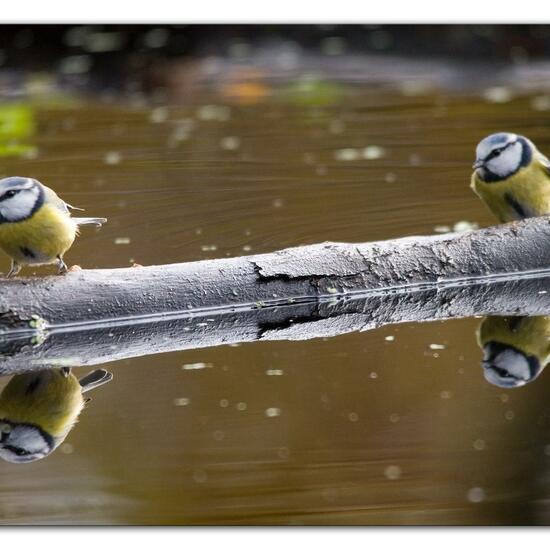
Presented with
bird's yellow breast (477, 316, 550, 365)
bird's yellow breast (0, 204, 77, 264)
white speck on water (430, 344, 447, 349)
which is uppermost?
bird's yellow breast (0, 204, 77, 264)

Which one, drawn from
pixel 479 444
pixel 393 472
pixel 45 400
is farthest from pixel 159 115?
pixel 393 472

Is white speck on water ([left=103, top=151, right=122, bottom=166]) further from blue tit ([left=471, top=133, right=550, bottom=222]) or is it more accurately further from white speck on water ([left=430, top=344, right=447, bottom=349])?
white speck on water ([left=430, top=344, right=447, bottom=349])

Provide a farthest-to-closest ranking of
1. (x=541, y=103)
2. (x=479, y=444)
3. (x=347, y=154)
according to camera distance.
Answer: (x=541, y=103) < (x=347, y=154) < (x=479, y=444)

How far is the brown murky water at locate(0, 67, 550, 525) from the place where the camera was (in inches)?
93.0

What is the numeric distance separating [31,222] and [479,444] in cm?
150

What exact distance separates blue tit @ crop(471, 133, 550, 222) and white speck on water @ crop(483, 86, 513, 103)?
272 cm

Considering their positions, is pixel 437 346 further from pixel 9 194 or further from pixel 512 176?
pixel 9 194

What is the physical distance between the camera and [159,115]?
6.68 meters

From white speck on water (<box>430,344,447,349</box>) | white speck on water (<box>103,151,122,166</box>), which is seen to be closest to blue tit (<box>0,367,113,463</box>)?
white speck on water (<box>430,344,447,349</box>)

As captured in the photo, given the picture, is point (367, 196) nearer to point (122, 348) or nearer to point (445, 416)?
point (122, 348)

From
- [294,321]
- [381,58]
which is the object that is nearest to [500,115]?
[381,58]

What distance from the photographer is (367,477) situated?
2457 millimetres

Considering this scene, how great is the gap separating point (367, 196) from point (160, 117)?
2.12 metres

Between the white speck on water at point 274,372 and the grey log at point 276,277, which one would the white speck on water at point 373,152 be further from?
the white speck on water at point 274,372
